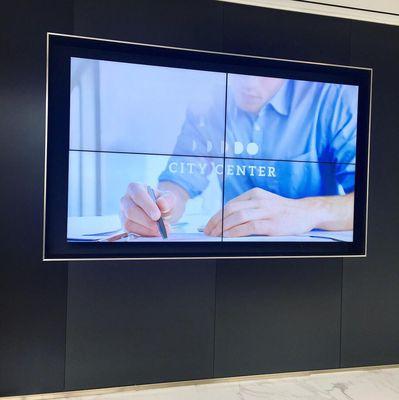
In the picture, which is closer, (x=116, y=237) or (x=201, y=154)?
(x=116, y=237)

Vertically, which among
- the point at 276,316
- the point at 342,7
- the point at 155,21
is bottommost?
the point at 276,316

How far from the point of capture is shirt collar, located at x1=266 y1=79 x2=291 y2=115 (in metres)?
3.05

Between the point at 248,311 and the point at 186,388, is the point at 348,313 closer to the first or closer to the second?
the point at 248,311

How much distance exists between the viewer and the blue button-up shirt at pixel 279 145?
2910mm

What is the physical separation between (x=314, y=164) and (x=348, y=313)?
1.18 meters

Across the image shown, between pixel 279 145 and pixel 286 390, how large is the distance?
1.71 metres

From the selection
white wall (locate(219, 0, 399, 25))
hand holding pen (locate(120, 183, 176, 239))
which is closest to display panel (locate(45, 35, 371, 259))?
hand holding pen (locate(120, 183, 176, 239))

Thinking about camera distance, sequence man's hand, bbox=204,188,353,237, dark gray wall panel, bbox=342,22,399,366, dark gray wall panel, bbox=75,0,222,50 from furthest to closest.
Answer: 1. dark gray wall panel, bbox=342,22,399,366
2. man's hand, bbox=204,188,353,237
3. dark gray wall panel, bbox=75,0,222,50

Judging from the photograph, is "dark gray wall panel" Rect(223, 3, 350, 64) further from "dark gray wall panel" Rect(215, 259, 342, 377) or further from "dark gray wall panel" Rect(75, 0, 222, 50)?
"dark gray wall panel" Rect(215, 259, 342, 377)

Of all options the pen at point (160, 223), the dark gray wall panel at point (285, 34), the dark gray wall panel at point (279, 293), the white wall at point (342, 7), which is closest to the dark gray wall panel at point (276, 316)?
the dark gray wall panel at point (279, 293)

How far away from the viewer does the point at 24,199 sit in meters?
2.68

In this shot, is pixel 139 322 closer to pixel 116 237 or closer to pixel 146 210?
pixel 116 237

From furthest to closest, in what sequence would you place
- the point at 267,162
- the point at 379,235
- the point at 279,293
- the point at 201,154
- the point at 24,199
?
1. the point at 379,235
2. the point at 279,293
3. the point at 267,162
4. the point at 201,154
5. the point at 24,199

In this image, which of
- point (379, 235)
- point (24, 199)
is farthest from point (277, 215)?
point (24, 199)
